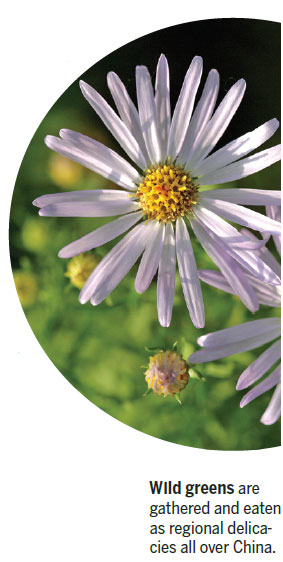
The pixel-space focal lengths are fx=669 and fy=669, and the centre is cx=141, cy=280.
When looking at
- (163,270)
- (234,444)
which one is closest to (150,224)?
(163,270)

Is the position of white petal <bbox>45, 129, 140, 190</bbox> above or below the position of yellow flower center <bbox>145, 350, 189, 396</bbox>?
above

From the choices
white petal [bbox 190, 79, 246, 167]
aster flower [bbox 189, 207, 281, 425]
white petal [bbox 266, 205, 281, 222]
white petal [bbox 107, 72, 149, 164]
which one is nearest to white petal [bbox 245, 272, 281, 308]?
aster flower [bbox 189, 207, 281, 425]

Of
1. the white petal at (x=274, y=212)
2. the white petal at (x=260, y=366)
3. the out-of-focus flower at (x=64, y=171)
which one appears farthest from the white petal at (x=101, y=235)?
the white petal at (x=260, y=366)

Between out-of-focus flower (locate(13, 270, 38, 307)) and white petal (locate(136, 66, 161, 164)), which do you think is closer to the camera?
white petal (locate(136, 66, 161, 164))

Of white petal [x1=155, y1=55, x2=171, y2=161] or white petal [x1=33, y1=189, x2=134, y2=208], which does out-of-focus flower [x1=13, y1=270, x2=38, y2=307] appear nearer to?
white petal [x1=33, y1=189, x2=134, y2=208]

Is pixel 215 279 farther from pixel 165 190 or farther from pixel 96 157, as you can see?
pixel 96 157

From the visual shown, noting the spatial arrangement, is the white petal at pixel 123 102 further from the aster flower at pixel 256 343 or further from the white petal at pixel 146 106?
the aster flower at pixel 256 343

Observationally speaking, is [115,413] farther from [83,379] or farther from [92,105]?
[92,105]
